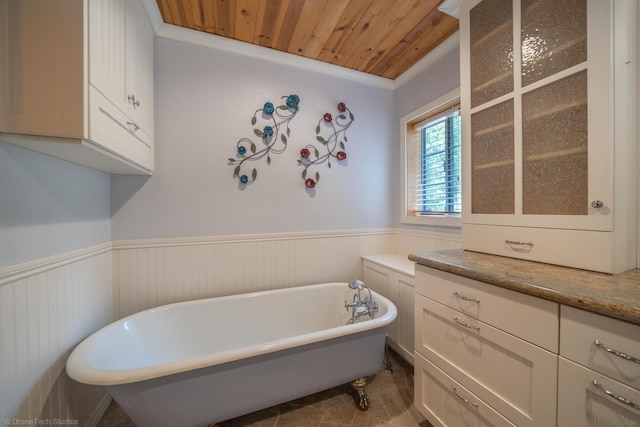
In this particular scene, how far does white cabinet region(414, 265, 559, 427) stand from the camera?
2.39 feet

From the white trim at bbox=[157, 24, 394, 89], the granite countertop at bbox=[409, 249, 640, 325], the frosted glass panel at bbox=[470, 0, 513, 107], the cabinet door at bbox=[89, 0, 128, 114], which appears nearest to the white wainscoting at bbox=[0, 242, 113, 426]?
the cabinet door at bbox=[89, 0, 128, 114]

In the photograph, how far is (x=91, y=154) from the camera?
3.29ft

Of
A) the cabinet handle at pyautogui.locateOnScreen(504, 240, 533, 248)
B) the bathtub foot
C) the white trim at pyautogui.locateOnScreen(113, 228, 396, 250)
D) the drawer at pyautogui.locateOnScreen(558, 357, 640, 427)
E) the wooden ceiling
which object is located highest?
the wooden ceiling

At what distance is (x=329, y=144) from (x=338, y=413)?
196 cm

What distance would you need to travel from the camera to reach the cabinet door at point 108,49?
86cm

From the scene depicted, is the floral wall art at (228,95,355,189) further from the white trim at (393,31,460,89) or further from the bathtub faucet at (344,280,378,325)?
the bathtub faucet at (344,280,378,325)

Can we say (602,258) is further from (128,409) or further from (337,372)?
(128,409)

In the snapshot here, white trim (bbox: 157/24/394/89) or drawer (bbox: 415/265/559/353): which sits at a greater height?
white trim (bbox: 157/24/394/89)

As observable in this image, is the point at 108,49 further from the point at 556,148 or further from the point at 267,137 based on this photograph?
the point at 556,148

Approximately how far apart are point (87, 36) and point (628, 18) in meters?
1.89

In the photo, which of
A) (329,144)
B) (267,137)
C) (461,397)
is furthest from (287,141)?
(461,397)

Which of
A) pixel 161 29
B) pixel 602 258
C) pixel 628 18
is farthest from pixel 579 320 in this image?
pixel 161 29

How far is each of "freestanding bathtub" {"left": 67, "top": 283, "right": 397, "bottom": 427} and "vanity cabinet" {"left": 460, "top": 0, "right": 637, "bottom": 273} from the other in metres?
0.86

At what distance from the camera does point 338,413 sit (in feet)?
4.50
